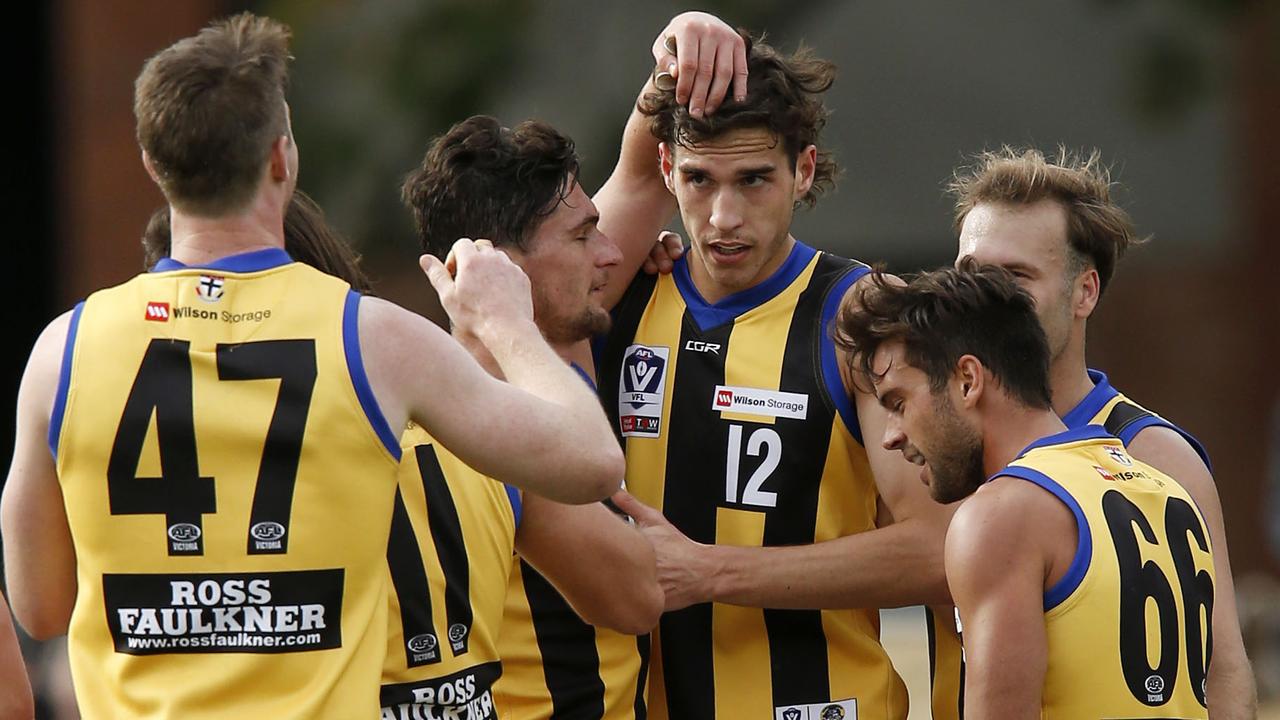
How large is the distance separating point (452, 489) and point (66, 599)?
794 mm

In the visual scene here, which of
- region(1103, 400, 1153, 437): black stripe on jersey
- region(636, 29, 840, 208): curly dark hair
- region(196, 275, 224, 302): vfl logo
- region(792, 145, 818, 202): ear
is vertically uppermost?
region(636, 29, 840, 208): curly dark hair

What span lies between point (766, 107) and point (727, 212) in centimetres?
32

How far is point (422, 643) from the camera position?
3209 mm

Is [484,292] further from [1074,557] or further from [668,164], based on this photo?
[668,164]

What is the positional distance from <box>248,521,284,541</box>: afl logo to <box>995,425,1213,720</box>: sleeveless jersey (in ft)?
4.97

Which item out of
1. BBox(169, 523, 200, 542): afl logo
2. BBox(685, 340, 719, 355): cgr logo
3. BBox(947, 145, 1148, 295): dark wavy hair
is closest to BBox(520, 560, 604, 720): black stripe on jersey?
BBox(685, 340, 719, 355): cgr logo

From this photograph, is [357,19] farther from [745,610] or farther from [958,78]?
[745,610]

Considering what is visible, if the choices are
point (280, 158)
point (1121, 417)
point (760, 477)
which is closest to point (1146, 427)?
point (1121, 417)

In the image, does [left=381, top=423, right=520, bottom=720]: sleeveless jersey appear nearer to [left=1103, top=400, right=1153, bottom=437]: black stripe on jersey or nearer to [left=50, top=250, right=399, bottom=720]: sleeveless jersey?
[left=50, top=250, right=399, bottom=720]: sleeveless jersey

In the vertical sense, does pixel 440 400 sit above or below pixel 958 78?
below

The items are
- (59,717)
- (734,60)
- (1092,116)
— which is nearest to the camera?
(734,60)

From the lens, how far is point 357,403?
9.15 feet

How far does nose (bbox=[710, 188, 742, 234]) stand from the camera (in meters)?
4.23

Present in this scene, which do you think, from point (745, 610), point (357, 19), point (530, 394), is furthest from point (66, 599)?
point (357, 19)
